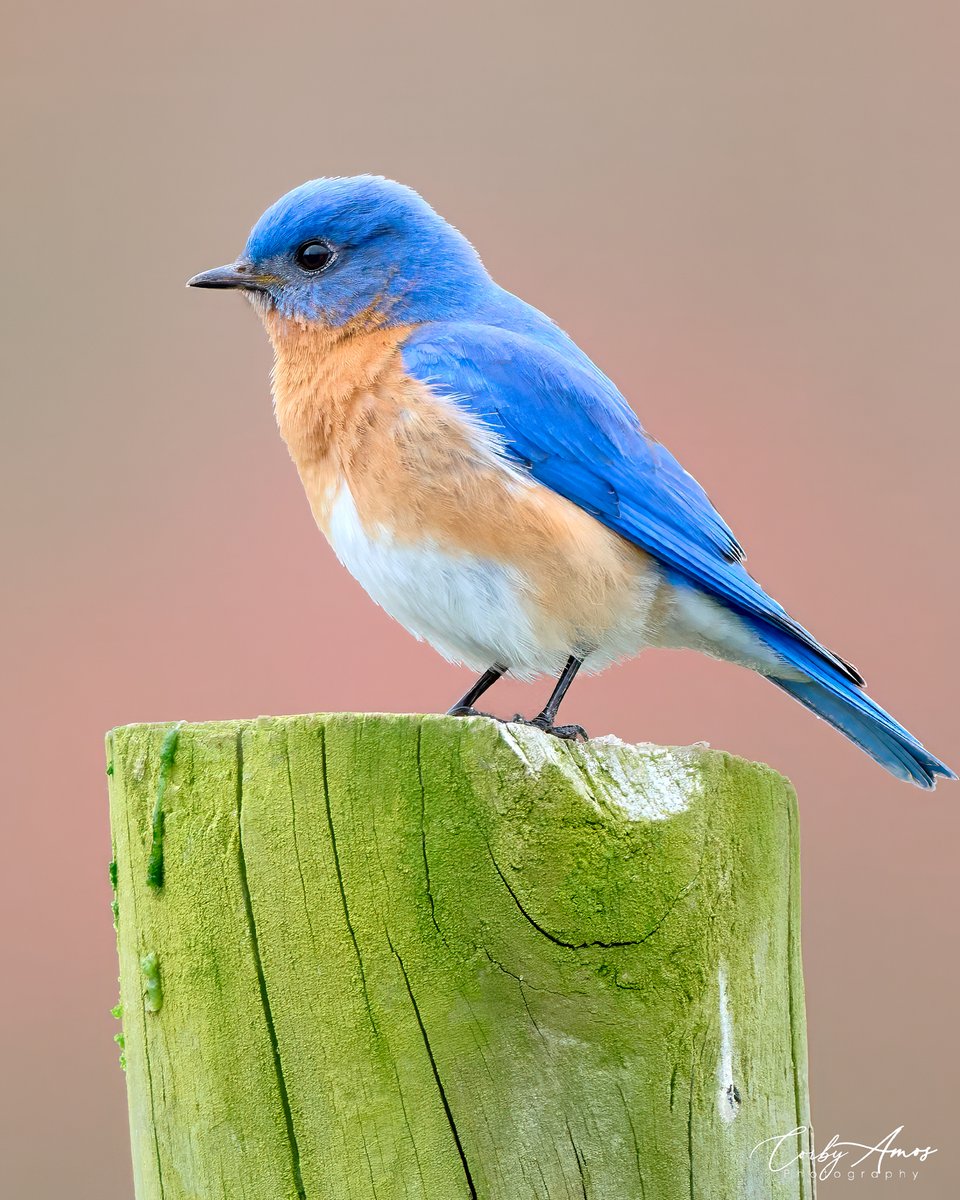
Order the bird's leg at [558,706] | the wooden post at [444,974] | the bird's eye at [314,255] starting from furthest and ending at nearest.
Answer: the bird's eye at [314,255] → the bird's leg at [558,706] → the wooden post at [444,974]

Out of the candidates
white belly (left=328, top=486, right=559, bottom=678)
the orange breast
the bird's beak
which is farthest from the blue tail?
the bird's beak

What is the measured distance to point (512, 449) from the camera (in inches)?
139

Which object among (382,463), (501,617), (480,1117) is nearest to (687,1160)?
(480,1117)

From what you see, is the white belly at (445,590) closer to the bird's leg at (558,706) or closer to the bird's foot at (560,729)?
the bird's leg at (558,706)

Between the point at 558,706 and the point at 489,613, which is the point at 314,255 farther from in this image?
the point at 558,706

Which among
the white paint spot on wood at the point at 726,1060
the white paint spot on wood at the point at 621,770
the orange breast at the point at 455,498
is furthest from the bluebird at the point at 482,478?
the white paint spot on wood at the point at 726,1060

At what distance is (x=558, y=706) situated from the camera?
349 cm

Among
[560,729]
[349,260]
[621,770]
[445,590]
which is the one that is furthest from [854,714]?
[349,260]

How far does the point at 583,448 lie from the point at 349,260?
0.93m

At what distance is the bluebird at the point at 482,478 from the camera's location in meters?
3.42

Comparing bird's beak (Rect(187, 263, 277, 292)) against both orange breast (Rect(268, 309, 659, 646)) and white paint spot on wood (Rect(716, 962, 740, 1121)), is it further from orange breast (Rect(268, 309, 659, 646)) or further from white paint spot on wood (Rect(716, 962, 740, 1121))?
white paint spot on wood (Rect(716, 962, 740, 1121))

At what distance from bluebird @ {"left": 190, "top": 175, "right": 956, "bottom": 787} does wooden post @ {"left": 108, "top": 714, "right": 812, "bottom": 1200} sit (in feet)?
3.60

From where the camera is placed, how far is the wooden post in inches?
76.0

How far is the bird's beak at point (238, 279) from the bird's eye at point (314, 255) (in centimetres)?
10
